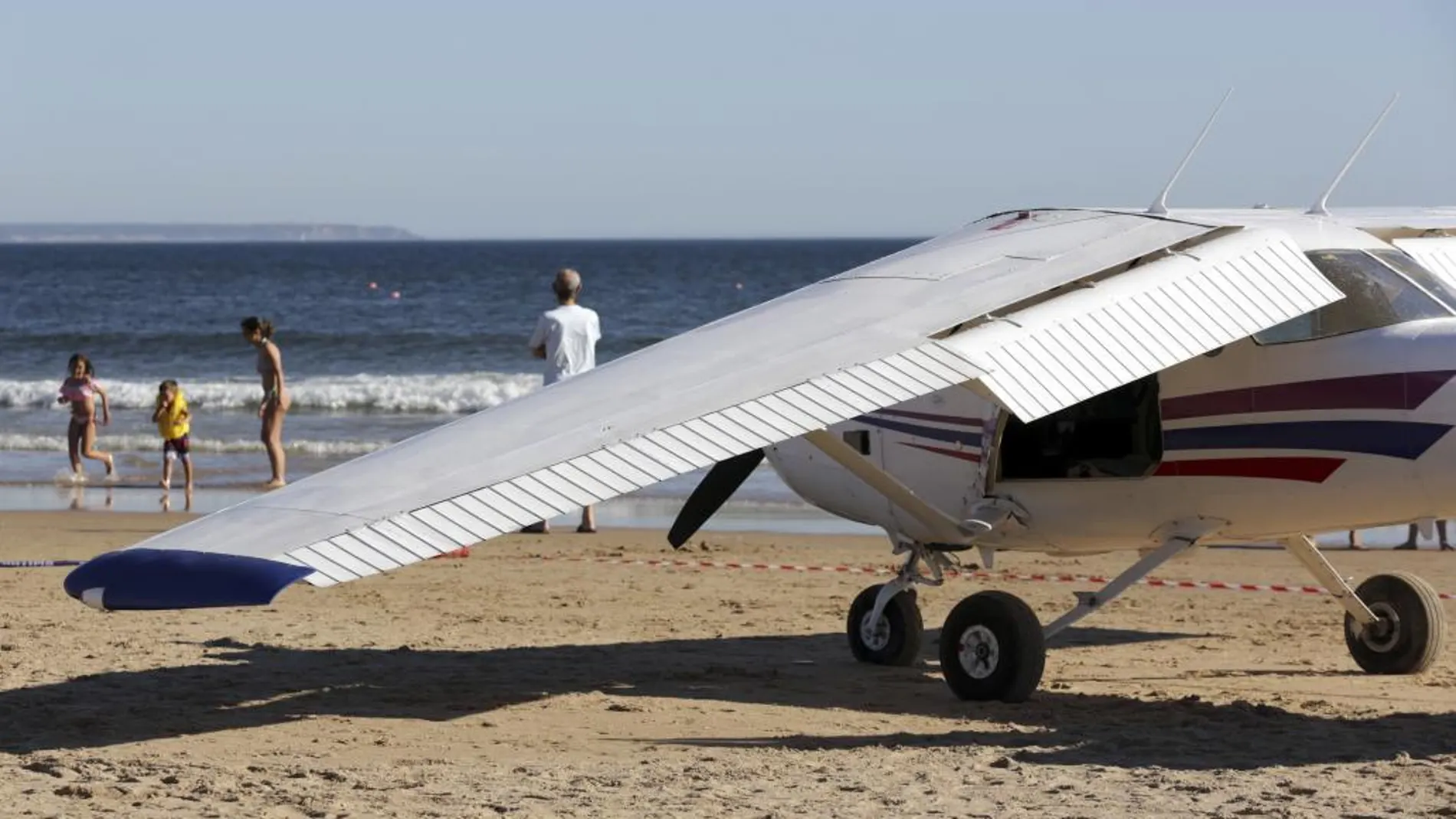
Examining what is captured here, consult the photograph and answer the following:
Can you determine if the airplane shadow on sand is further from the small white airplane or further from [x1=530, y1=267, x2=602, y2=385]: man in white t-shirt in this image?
[x1=530, y1=267, x2=602, y2=385]: man in white t-shirt

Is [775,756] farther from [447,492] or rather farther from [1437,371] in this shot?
[1437,371]

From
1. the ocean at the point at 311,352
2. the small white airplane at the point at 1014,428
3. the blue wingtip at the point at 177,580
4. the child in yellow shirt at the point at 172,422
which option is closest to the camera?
the blue wingtip at the point at 177,580

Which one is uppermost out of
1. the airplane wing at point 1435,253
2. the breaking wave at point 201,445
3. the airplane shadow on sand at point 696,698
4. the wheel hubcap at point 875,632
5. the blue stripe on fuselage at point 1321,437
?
the airplane wing at point 1435,253

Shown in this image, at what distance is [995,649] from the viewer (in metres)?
9.88

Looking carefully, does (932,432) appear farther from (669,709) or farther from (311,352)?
(311,352)

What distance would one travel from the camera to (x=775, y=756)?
861cm

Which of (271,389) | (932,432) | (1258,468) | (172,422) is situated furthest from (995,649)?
(172,422)

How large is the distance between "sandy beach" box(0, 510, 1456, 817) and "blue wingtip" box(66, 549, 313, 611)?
0.96 meters

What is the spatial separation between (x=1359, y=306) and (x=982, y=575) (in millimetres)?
6474

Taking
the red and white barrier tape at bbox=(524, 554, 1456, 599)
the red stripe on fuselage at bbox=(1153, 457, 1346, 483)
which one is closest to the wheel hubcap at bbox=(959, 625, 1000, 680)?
the red stripe on fuselage at bbox=(1153, 457, 1346, 483)

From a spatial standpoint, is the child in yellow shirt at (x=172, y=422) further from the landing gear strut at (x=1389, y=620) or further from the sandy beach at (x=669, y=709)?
the landing gear strut at (x=1389, y=620)

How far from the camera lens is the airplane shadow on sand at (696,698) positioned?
28.8 ft

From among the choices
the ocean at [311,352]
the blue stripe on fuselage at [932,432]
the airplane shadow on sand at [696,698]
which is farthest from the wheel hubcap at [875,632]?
the ocean at [311,352]

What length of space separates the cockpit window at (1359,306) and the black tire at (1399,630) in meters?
2.18
